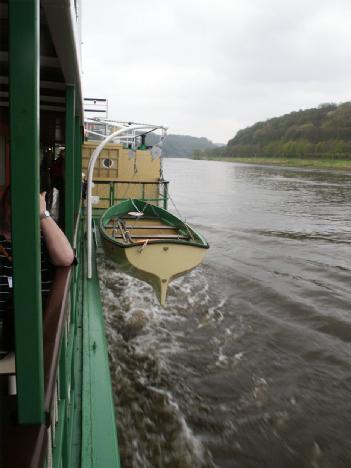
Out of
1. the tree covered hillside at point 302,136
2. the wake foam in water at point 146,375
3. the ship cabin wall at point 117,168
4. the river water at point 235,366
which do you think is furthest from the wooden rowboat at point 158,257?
the tree covered hillside at point 302,136

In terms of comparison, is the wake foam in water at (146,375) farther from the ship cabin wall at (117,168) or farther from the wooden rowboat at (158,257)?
the ship cabin wall at (117,168)

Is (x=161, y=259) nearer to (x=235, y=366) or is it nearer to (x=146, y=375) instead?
(x=146, y=375)

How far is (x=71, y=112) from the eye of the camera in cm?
406

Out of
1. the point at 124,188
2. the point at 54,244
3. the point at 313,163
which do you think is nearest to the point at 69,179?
the point at 54,244

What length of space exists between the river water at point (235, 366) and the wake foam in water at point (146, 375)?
0.05 feet

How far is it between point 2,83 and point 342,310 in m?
7.93

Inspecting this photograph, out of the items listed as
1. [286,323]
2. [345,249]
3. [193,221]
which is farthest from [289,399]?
[193,221]

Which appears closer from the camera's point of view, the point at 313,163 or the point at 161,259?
the point at 161,259

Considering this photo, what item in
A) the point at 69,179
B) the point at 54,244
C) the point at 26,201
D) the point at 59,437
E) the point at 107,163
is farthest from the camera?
the point at 107,163

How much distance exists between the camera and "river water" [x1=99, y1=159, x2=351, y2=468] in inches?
189

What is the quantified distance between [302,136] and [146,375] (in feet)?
389

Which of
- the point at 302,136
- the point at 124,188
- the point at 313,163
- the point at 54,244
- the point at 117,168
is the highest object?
the point at 302,136

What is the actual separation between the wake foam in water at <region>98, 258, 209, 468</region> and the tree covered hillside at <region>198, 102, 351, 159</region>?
3319 inches

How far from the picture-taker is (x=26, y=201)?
1.26 metres
